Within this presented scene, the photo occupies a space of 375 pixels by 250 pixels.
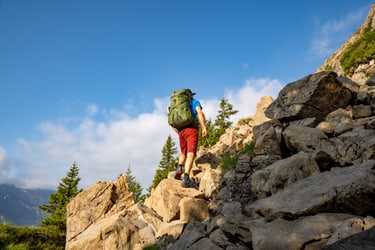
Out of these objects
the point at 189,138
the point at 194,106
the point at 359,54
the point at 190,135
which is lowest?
the point at 189,138

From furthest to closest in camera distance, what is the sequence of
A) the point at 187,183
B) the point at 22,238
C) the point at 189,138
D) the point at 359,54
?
the point at 359,54 < the point at 22,238 < the point at 187,183 < the point at 189,138

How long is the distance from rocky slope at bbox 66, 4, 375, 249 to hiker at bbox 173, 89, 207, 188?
0.99 metres

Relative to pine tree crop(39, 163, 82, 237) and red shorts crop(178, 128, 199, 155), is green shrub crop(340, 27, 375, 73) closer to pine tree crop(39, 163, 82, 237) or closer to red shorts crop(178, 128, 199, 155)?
red shorts crop(178, 128, 199, 155)

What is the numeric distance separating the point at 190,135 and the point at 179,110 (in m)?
1.15

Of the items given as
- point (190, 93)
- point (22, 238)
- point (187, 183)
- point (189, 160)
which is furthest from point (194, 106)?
point (22, 238)

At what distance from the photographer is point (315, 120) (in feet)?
32.7

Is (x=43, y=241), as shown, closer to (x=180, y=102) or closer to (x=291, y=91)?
(x=180, y=102)

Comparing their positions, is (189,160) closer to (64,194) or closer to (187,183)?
(187,183)

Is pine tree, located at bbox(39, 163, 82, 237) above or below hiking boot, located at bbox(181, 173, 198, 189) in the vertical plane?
above

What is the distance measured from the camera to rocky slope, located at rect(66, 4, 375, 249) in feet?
16.8

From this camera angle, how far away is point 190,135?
11.5m

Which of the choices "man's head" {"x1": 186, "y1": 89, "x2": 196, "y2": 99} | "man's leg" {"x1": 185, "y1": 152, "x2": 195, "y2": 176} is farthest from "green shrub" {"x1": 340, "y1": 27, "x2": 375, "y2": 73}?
"man's leg" {"x1": 185, "y1": 152, "x2": 195, "y2": 176}

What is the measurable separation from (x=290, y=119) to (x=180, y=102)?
4520mm

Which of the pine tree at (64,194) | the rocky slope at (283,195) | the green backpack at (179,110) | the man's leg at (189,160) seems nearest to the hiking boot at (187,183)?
the rocky slope at (283,195)
